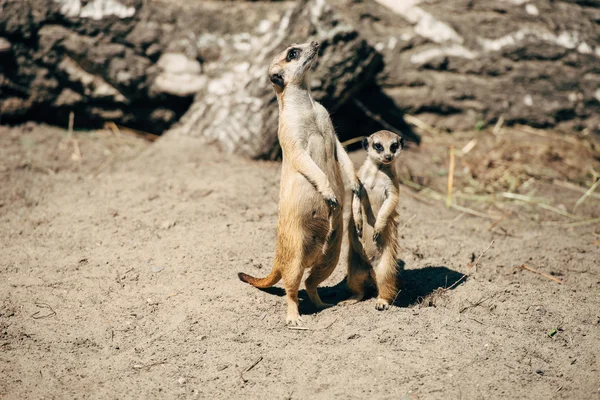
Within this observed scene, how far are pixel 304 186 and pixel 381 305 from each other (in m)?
0.82

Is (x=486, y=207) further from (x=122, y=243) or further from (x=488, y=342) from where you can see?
(x=122, y=243)

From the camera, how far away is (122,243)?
389cm

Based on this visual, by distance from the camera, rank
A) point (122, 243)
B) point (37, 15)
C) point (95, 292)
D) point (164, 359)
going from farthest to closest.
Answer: point (37, 15), point (122, 243), point (95, 292), point (164, 359)

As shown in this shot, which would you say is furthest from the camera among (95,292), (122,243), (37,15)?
(37,15)

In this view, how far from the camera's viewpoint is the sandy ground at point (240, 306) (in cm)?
279

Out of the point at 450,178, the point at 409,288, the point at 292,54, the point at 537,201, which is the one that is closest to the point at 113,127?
the point at 292,54

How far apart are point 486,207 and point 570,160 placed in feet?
4.64

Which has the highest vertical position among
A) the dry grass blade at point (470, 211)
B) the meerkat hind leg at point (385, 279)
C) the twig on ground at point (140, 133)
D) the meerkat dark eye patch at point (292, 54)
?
the meerkat dark eye patch at point (292, 54)

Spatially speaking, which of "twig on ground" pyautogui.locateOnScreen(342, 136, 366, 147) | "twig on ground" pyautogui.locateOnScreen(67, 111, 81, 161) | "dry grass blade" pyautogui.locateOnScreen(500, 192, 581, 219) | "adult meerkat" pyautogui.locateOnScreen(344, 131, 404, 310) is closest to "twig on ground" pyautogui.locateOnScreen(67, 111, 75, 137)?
"twig on ground" pyautogui.locateOnScreen(67, 111, 81, 161)

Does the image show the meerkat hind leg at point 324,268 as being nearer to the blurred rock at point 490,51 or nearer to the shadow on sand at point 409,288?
the shadow on sand at point 409,288

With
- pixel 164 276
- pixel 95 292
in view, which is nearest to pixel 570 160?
pixel 164 276

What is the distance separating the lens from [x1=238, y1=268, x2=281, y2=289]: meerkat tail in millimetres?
3289

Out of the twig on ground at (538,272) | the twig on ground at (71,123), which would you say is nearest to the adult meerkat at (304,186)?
the twig on ground at (538,272)

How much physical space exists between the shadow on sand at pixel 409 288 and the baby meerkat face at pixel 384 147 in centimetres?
77
